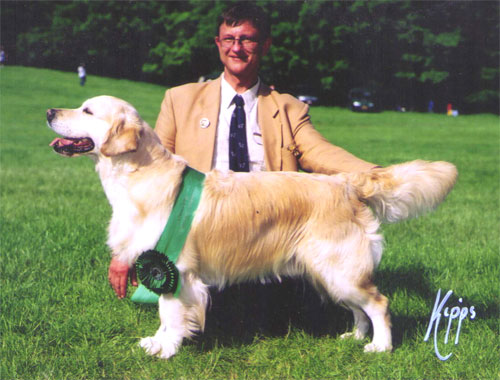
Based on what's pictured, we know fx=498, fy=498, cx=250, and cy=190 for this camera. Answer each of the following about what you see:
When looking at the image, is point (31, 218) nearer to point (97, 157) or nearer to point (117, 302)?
point (117, 302)

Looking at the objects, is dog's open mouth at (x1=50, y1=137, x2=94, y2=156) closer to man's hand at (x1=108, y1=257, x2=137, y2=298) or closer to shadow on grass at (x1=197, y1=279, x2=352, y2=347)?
man's hand at (x1=108, y1=257, x2=137, y2=298)

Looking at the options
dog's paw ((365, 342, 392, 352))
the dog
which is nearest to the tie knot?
the dog

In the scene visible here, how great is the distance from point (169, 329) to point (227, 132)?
1.67 meters

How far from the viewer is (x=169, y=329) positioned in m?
3.29

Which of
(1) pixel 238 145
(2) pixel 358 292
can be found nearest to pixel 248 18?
(1) pixel 238 145

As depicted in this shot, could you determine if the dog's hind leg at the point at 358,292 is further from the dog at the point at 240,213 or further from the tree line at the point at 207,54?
the tree line at the point at 207,54

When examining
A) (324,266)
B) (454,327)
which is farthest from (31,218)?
(454,327)

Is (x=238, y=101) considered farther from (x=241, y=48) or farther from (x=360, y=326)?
(x=360, y=326)

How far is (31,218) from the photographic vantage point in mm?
6145

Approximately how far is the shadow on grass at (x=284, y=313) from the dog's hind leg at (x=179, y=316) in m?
0.29

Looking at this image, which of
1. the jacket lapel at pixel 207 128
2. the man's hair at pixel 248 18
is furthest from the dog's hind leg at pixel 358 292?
the man's hair at pixel 248 18

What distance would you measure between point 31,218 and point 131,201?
358 cm

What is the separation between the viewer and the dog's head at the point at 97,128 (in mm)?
3033

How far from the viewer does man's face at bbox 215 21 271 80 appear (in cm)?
407
